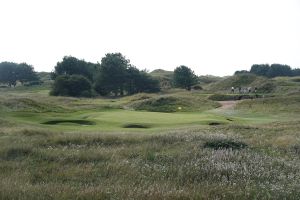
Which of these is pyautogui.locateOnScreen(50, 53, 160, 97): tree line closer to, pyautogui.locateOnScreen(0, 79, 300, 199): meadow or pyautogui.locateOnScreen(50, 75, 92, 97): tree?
pyautogui.locateOnScreen(50, 75, 92, 97): tree

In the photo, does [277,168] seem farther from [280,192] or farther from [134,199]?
[134,199]

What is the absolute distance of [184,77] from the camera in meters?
114

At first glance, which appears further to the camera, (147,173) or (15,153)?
(15,153)

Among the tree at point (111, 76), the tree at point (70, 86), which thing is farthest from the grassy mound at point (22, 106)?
the tree at point (111, 76)

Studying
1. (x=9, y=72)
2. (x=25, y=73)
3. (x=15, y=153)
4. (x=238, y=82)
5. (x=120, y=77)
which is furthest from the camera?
(x=25, y=73)

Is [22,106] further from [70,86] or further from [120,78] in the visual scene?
[120,78]

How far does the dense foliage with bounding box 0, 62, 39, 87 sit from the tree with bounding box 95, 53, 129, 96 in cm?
5100

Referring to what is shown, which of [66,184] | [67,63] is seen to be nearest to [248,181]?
[66,184]

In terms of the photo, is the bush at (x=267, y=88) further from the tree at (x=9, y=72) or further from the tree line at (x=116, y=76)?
the tree at (x=9, y=72)

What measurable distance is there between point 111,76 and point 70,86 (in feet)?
54.6

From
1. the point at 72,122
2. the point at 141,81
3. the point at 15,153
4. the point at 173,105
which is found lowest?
the point at 173,105

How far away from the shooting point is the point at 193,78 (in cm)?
11538

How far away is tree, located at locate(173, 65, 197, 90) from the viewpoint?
11356 cm

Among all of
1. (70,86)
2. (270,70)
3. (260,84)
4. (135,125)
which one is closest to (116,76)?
(70,86)
